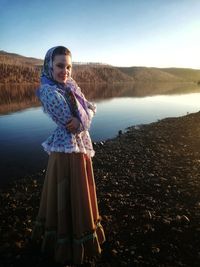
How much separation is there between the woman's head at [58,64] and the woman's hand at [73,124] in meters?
0.82

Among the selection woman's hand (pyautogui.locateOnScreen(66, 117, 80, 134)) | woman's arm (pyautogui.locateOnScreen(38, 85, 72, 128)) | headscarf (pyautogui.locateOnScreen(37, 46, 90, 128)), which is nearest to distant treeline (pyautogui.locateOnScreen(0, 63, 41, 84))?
headscarf (pyautogui.locateOnScreen(37, 46, 90, 128))

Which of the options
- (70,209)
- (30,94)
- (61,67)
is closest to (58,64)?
(61,67)

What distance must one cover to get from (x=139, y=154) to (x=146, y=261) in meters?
10.6

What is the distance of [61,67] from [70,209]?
272 centimetres

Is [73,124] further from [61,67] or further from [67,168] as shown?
[61,67]

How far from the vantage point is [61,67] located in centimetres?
592

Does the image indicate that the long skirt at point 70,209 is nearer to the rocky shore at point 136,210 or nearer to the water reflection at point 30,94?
the rocky shore at point 136,210

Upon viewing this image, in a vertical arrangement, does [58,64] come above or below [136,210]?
above

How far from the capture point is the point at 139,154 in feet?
56.8

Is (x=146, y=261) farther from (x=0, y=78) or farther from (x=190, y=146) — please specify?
(x=0, y=78)

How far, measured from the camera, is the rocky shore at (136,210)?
23.4 feet

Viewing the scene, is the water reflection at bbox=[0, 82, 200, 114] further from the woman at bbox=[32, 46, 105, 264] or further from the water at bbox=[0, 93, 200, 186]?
the woman at bbox=[32, 46, 105, 264]

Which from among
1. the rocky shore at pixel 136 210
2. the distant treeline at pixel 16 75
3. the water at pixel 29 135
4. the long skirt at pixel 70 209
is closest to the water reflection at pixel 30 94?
the water at pixel 29 135

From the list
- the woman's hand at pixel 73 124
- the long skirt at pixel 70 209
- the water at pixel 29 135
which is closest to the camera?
the woman's hand at pixel 73 124
